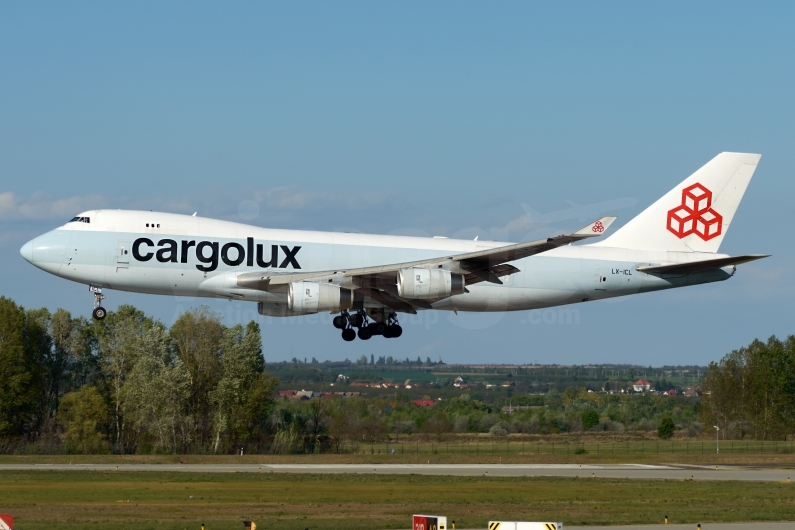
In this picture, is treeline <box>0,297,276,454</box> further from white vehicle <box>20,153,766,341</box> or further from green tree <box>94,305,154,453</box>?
white vehicle <box>20,153,766,341</box>

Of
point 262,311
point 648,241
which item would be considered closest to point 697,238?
point 648,241

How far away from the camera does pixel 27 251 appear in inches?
1785

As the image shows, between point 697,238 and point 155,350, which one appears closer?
point 697,238

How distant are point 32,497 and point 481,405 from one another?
85.9 meters

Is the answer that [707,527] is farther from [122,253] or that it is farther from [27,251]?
[27,251]

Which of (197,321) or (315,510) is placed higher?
(197,321)

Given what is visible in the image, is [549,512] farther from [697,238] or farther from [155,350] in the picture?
[155,350]

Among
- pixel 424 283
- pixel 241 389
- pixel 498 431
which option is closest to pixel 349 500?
pixel 424 283

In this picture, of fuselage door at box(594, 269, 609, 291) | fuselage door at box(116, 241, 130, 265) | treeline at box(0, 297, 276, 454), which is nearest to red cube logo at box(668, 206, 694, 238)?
fuselage door at box(594, 269, 609, 291)

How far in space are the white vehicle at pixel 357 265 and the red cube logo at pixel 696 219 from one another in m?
0.42

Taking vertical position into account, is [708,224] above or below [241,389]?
above

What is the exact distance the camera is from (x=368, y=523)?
34906 mm

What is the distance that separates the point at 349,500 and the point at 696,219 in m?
24.7

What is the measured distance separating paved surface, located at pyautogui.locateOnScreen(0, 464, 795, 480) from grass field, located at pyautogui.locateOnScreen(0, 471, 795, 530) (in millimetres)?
3182
